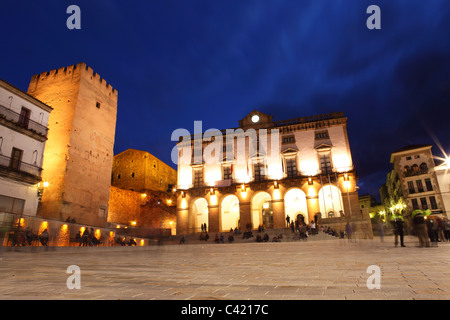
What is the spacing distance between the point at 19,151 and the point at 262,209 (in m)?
22.9

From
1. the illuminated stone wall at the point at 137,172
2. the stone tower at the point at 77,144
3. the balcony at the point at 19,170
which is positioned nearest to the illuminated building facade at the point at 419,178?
the illuminated stone wall at the point at 137,172

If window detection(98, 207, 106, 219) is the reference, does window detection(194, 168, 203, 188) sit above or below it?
above

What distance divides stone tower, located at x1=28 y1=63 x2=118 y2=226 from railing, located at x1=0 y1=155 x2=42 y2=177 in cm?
302

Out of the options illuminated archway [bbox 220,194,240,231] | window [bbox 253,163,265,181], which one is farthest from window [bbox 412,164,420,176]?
illuminated archway [bbox 220,194,240,231]

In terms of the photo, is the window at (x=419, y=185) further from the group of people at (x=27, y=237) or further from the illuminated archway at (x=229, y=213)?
the group of people at (x=27, y=237)

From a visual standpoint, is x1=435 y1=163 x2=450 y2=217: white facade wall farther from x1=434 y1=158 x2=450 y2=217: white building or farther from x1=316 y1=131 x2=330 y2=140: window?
x1=316 y1=131 x2=330 y2=140: window

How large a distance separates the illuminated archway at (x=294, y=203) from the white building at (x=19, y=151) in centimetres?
2277

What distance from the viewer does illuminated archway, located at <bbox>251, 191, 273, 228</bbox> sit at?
29.5 metres

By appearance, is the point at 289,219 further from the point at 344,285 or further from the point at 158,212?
the point at 344,285

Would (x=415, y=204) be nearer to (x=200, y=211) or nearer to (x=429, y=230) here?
(x=429, y=230)

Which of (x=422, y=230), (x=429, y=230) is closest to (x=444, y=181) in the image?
(x=429, y=230)

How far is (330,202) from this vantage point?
89.1ft

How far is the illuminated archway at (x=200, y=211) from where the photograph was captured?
3150 cm
